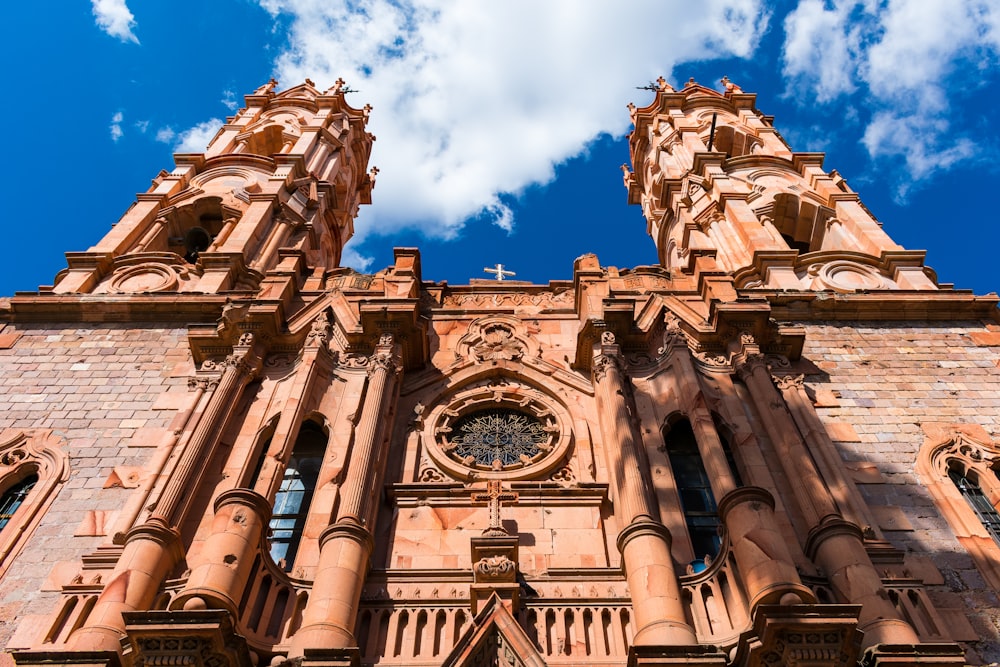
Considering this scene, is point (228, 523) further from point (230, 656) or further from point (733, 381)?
point (733, 381)

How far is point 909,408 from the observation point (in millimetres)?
16781

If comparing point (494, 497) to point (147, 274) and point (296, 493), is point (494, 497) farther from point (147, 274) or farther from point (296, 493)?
point (147, 274)

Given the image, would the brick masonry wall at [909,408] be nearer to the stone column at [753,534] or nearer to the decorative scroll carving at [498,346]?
the stone column at [753,534]

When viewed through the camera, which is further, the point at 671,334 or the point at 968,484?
the point at 671,334

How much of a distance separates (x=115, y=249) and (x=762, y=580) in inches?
754

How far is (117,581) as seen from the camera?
1121 cm

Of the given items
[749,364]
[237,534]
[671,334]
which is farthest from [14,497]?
[749,364]

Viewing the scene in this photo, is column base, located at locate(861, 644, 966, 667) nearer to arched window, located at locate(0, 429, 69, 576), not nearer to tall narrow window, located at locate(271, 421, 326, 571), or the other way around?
tall narrow window, located at locate(271, 421, 326, 571)

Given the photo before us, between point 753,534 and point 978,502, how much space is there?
229 inches

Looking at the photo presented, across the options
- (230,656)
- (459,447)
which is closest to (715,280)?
(459,447)

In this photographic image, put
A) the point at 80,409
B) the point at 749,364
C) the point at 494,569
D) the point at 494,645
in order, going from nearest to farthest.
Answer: the point at 494,645
the point at 494,569
the point at 749,364
the point at 80,409

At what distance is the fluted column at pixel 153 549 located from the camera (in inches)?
418

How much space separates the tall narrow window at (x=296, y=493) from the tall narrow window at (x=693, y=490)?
20.2ft

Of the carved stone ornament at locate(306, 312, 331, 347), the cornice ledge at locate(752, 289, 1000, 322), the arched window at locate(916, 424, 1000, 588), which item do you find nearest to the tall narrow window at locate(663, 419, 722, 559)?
the arched window at locate(916, 424, 1000, 588)
